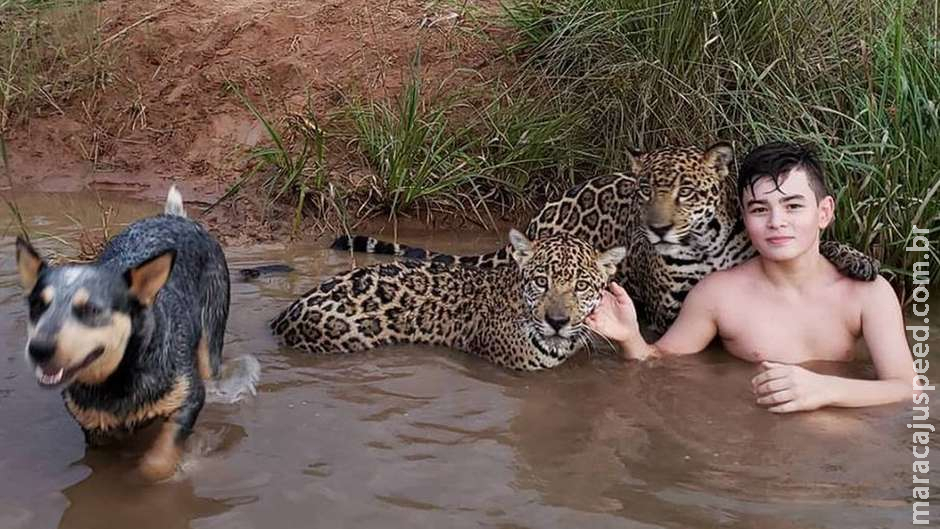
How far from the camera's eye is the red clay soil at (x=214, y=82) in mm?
9312

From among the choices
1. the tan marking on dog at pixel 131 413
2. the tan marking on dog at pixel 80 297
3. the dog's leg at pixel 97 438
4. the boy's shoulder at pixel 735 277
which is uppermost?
the tan marking on dog at pixel 80 297

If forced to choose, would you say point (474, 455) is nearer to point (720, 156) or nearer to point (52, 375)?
point (52, 375)

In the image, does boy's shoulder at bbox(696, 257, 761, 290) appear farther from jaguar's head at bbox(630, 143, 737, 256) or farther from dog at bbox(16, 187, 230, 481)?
dog at bbox(16, 187, 230, 481)

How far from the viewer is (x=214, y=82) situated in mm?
9984

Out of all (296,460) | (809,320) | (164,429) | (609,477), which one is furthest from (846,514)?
(164,429)

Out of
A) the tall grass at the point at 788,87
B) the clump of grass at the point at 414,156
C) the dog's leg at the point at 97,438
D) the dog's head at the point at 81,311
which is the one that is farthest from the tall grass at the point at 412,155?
the dog's head at the point at 81,311

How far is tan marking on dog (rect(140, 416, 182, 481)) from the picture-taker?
431 centimetres

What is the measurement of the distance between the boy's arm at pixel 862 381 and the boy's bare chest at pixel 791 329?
0.64ft

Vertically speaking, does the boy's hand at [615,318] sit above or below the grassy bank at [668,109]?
below

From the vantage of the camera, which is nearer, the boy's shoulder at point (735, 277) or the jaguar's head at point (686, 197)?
the boy's shoulder at point (735, 277)

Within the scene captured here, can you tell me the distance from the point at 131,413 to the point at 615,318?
2.44 m

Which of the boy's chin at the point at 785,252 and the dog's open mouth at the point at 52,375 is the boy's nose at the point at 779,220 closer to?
the boy's chin at the point at 785,252

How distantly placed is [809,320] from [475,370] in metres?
1.68

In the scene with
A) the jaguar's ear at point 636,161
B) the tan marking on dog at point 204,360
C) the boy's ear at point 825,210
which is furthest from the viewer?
the jaguar's ear at point 636,161
